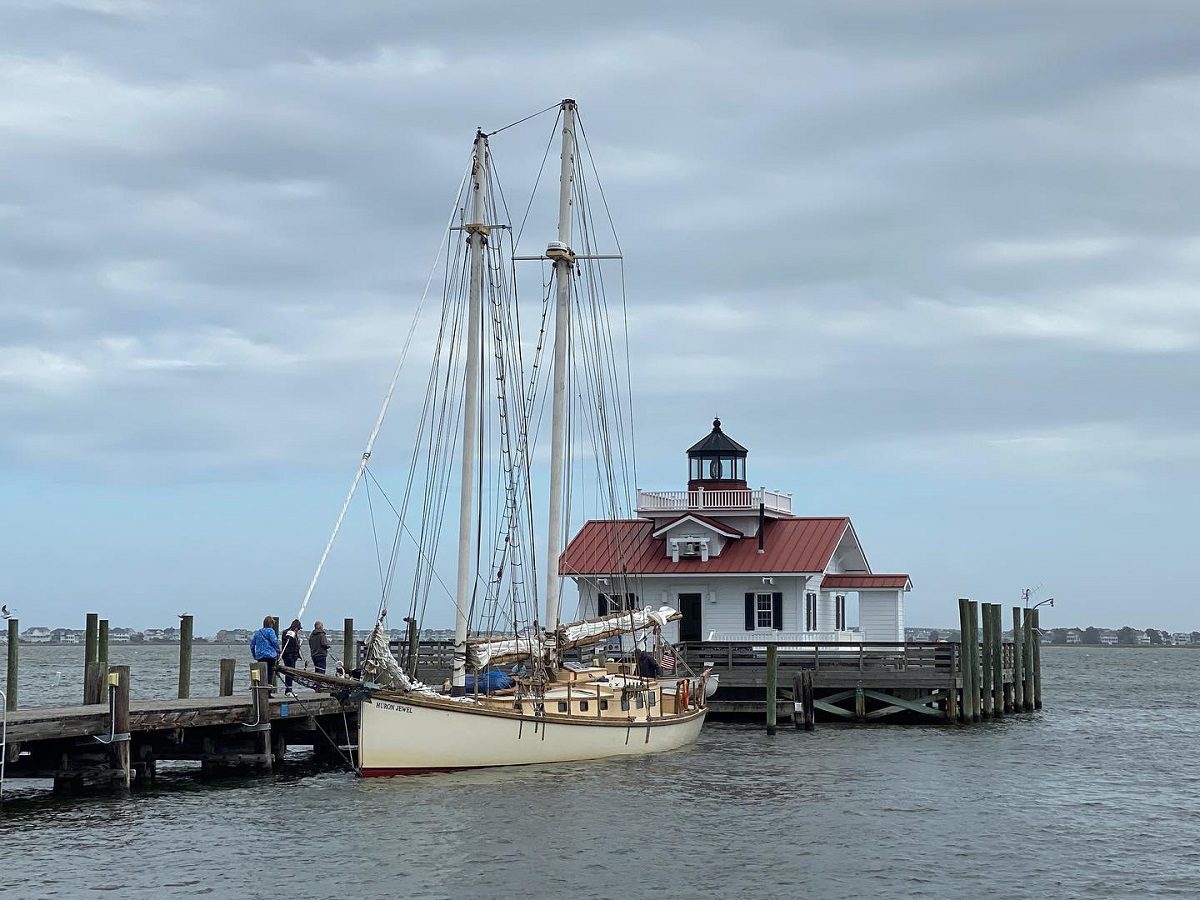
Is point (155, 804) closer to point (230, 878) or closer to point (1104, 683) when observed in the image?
point (230, 878)

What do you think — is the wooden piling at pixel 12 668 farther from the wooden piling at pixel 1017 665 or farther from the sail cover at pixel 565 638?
the wooden piling at pixel 1017 665

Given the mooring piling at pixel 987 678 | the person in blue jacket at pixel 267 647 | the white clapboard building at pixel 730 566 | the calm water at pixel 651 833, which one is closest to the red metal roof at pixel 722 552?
the white clapboard building at pixel 730 566

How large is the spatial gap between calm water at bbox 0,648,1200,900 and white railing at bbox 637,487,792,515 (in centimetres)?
1611

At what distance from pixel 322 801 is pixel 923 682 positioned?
838 inches

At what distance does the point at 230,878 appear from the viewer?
72.3ft

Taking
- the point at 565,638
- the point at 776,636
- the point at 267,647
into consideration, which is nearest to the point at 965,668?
the point at 776,636

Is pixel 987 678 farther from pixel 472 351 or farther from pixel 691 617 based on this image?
pixel 472 351

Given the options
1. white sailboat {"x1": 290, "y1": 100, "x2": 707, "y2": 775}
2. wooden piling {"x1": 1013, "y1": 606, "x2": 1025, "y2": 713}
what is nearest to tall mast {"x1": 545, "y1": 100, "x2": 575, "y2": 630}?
white sailboat {"x1": 290, "y1": 100, "x2": 707, "y2": 775}

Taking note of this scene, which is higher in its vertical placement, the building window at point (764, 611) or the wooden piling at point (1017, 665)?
the building window at point (764, 611)

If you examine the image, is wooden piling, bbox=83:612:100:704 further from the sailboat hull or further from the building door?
the building door

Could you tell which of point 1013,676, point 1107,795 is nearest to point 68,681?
point 1013,676

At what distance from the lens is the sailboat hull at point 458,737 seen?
29984mm

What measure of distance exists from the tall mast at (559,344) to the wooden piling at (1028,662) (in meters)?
24.0

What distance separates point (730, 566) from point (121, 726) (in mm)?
26327
